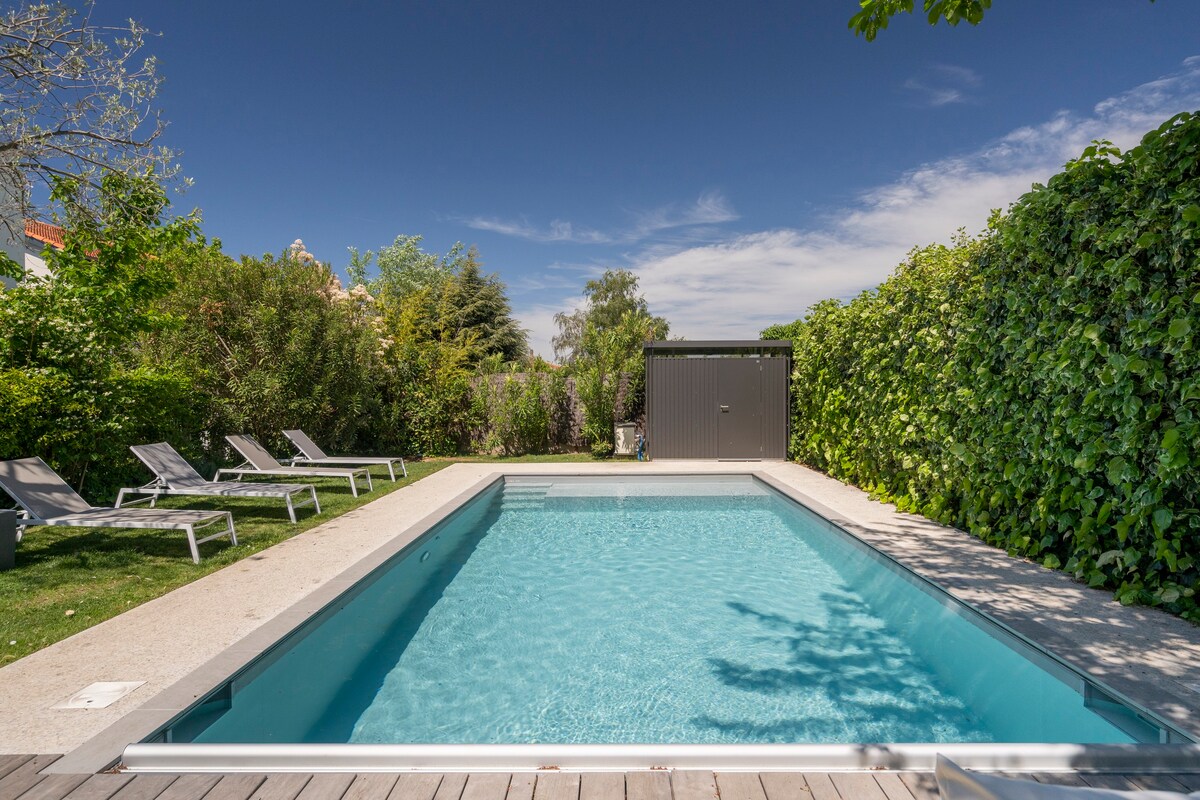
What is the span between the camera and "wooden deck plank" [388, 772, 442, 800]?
1.91 meters

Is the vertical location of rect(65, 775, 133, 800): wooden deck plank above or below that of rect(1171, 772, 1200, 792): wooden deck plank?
below

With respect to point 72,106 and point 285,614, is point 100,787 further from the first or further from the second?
point 72,106

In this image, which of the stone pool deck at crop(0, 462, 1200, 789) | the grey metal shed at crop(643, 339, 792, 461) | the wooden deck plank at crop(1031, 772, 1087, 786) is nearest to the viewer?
the wooden deck plank at crop(1031, 772, 1087, 786)

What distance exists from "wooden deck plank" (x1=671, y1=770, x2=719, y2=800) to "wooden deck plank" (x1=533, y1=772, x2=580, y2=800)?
1.07 ft

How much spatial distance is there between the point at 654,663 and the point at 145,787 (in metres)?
2.52

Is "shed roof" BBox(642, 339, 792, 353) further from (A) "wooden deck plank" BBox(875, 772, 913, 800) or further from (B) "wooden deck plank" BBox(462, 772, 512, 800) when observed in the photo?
(B) "wooden deck plank" BBox(462, 772, 512, 800)

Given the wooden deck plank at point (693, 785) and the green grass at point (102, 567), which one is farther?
the green grass at point (102, 567)

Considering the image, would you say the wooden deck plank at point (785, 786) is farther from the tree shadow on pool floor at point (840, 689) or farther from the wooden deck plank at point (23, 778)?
the wooden deck plank at point (23, 778)

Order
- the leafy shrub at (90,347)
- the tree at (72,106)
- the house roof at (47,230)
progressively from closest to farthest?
1. the tree at (72,106)
2. the leafy shrub at (90,347)
3. the house roof at (47,230)

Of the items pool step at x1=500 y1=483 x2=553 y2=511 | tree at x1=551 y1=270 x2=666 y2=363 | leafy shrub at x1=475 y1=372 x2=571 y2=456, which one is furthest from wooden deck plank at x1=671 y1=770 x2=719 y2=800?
tree at x1=551 y1=270 x2=666 y2=363

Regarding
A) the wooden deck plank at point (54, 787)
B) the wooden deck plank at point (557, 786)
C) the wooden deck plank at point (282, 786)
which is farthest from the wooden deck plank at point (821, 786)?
the wooden deck plank at point (54, 787)

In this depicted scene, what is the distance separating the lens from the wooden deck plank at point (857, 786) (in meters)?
1.92

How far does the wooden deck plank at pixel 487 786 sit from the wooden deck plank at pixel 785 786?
0.87 metres

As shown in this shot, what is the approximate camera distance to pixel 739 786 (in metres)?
1.97
